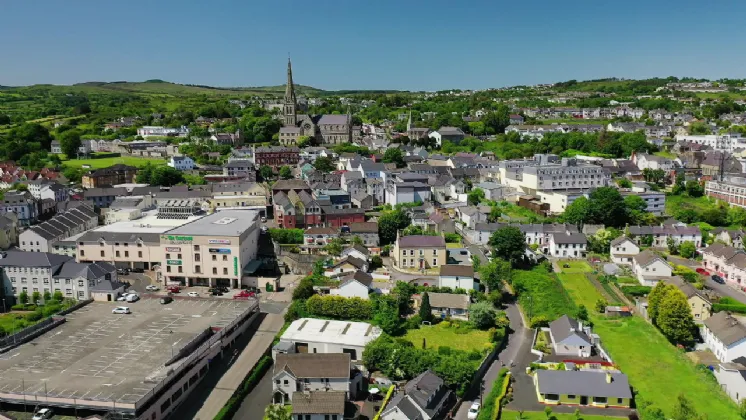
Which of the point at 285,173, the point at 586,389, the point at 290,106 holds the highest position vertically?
the point at 290,106

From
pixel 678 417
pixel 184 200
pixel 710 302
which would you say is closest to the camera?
pixel 678 417

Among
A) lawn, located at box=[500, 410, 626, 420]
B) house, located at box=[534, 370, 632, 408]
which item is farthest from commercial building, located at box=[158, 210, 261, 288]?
house, located at box=[534, 370, 632, 408]

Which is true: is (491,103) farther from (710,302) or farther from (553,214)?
(710,302)

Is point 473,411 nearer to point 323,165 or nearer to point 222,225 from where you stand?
point 222,225

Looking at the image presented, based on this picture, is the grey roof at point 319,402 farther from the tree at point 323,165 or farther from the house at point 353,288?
the tree at point 323,165

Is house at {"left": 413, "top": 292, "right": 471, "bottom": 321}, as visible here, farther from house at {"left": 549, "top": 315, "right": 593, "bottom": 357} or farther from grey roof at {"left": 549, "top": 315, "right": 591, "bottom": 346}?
house at {"left": 549, "top": 315, "right": 593, "bottom": 357}

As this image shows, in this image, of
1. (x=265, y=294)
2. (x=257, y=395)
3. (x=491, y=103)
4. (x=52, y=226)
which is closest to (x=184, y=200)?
(x=52, y=226)

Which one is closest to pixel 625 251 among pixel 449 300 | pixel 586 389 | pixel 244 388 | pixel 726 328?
pixel 726 328
